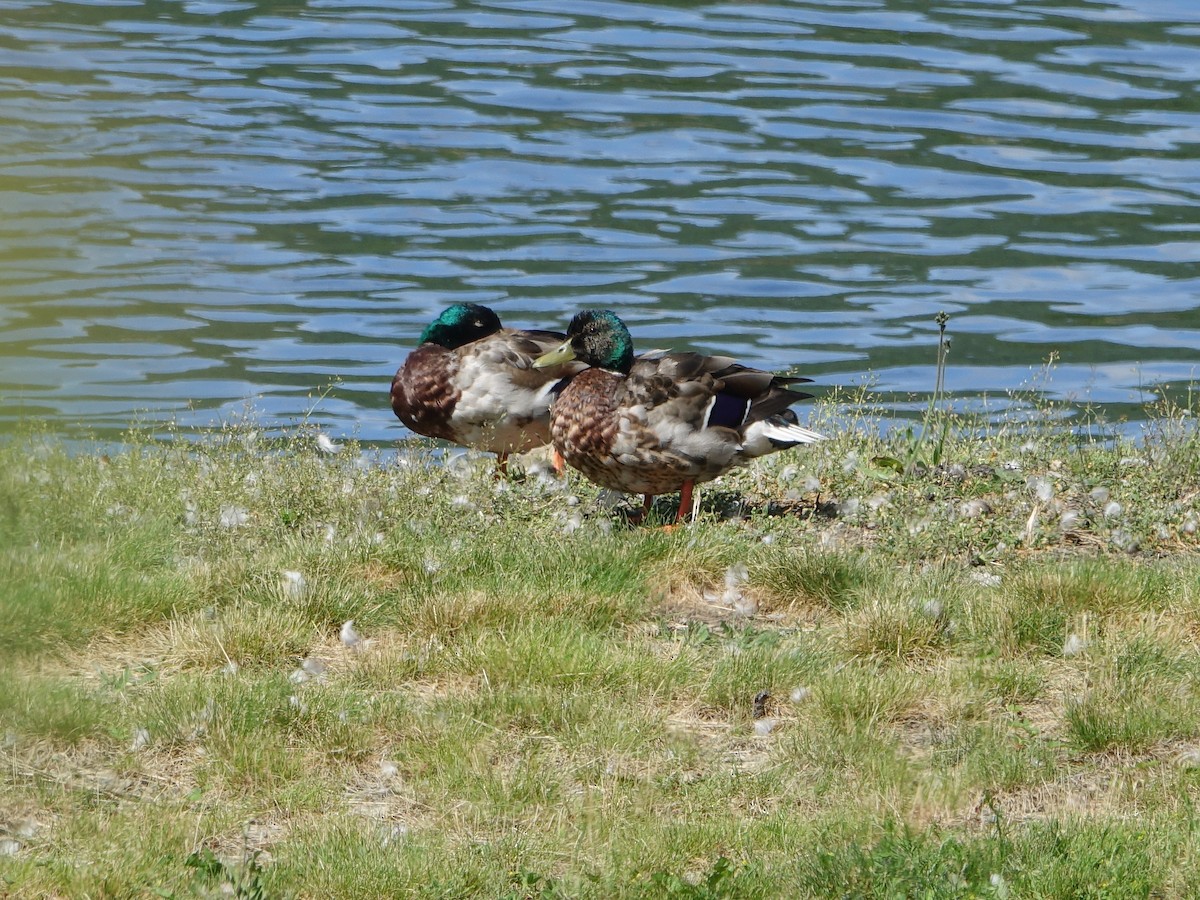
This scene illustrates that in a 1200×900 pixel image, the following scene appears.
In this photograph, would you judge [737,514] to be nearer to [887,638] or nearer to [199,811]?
[887,638]

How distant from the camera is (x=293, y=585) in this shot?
5.84 metres

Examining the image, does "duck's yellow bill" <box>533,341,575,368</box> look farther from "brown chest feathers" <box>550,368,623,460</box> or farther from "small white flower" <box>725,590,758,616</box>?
"small white flower" <box>725,590,758,616</box>

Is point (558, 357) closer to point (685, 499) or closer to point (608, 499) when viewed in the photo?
point (608, 499)

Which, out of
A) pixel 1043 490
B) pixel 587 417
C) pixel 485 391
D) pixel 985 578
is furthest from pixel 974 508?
pixel 485 391

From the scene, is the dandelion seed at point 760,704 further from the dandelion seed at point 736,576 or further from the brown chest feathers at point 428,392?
the brown chest feathers at point 428,392

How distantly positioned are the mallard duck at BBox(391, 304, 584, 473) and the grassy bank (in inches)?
72.7

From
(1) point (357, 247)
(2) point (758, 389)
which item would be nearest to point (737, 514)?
(2) point (758, 389)

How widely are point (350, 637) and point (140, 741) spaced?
0.98 m

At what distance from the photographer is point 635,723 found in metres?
4.94

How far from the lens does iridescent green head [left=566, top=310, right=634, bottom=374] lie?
8.58 m

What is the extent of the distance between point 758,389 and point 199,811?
13.7ft

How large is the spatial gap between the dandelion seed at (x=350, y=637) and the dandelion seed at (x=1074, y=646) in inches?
95.5

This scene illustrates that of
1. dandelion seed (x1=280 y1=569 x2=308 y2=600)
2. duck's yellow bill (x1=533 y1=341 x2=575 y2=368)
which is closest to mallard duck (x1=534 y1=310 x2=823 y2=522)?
duck's yellow bill (x1=533 y1=341 x2=575 y2=368)

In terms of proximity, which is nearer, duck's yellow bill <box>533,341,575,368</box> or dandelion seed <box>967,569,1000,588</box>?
dandelion seed <box>967,569,1000,588</box>
